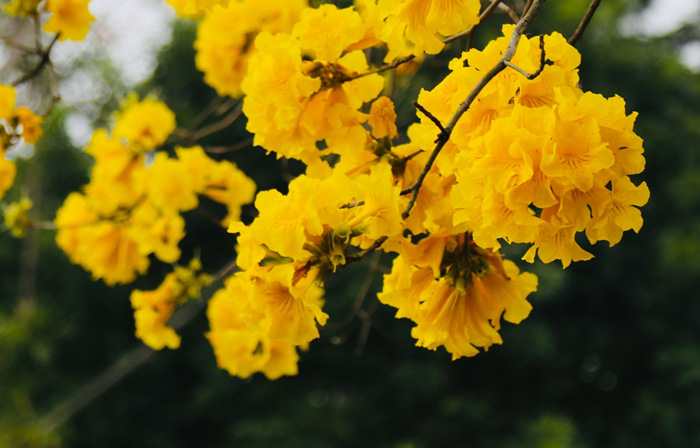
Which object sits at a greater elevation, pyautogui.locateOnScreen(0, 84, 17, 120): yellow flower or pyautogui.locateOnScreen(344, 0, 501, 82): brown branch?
pyautogui.locateOnScreen(344, 0, 501, 82): brown branch

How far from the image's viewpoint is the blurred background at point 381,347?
4.28 m

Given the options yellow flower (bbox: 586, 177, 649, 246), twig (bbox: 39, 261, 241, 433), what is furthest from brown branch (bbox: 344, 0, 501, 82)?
twig (bbox: 39, 261, 241, 433)

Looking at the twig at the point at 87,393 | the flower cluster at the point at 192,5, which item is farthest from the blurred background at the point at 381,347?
the flower cluster at the point at 192,5

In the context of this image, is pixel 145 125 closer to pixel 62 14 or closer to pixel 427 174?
pixel 62 14

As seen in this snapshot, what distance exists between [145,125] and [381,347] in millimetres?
3589

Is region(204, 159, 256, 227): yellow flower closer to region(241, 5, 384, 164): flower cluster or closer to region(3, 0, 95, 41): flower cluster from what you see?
region(3, 0, 95, 41): flower cluster

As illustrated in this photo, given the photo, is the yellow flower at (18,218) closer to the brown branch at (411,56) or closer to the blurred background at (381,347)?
the brown branch at (411,56)

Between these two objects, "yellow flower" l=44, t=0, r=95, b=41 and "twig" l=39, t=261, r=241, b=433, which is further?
"twig" l=39, t=261, r=241, b=433

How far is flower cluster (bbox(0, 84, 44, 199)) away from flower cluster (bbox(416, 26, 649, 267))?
1.15 m

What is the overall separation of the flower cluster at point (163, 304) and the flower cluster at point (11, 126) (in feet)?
1.47

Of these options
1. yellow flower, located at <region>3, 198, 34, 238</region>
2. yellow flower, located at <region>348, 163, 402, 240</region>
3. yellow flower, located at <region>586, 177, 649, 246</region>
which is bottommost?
yellow flower, located at <region>3, 198, 34, 238</region>

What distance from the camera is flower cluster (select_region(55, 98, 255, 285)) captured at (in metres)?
1.68

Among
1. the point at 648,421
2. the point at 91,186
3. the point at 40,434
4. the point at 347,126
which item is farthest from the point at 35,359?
the point at 648,421

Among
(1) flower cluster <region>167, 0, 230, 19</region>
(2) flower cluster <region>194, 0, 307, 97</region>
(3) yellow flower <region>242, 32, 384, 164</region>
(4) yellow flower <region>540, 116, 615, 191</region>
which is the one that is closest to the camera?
(4) yellow flower <region>540, 116, 615, 191</region>
